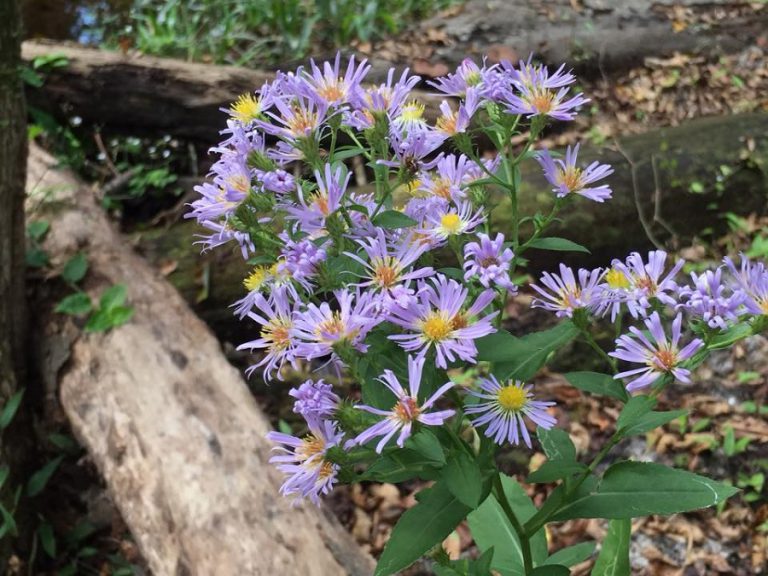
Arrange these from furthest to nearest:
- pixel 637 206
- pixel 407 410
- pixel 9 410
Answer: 1. pixel 637 206
2. pixel 9 410
3. pixel 407 410

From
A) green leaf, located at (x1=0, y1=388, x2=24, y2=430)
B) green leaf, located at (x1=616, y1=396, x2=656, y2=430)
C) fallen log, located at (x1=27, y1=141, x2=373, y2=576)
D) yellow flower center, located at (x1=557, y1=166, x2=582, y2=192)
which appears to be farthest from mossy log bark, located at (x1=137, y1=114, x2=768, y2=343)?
green leaf, located at (x1=616, y1=396, x2=656, y2=430)

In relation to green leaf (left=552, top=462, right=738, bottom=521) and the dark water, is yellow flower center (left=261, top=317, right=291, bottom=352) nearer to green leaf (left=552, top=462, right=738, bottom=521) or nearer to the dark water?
green leaf (left=552, top=462, right=738, bottom=521)

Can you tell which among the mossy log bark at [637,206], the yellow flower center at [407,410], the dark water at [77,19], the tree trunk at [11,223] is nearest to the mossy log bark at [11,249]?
the tree trunk at [11,223]

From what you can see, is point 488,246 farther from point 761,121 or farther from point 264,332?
point 761,121

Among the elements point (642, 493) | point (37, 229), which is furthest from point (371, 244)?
point (37, 229)

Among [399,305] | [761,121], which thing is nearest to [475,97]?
[399,305]

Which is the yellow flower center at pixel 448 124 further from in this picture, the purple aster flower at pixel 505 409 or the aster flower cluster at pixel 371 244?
the purple aster flower at pixel 505 409

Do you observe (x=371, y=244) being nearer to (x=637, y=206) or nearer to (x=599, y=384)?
(x=599, y=384)
